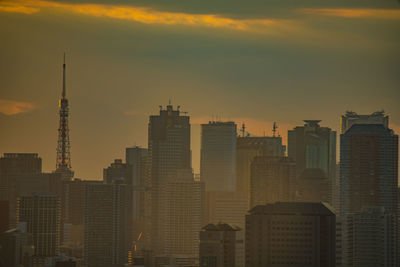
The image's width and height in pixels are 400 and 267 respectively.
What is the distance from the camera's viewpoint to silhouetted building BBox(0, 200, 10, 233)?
1360cm

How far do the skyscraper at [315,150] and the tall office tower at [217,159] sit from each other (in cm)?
98

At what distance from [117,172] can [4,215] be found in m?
2.03

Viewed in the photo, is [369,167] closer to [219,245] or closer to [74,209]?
[219,245]

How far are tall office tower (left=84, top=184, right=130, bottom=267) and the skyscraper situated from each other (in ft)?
8.67

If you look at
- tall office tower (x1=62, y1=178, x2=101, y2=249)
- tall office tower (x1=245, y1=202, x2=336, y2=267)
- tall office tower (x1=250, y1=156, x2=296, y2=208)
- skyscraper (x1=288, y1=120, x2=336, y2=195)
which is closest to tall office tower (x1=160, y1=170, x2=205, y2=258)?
tall office tower (x1=250, y1=156, x2=296, y2=208)

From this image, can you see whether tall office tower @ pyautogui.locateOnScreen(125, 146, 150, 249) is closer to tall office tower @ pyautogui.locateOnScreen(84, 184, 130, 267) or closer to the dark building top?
tall office tower @ pyautogui.locateOnScreen(84, 184, 130, 267)

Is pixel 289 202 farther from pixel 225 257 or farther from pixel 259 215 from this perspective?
pixel 225 257

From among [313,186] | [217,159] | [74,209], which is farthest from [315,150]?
[74,209]

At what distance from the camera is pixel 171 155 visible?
59.2 feet

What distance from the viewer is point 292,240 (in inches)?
454

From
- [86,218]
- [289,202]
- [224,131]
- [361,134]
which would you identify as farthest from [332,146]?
[86,218]

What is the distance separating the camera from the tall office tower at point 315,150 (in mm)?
14828

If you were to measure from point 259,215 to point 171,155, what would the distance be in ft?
17.9

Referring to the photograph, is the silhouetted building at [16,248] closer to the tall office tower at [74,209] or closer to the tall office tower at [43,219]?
the tall office tower at [43,219]
